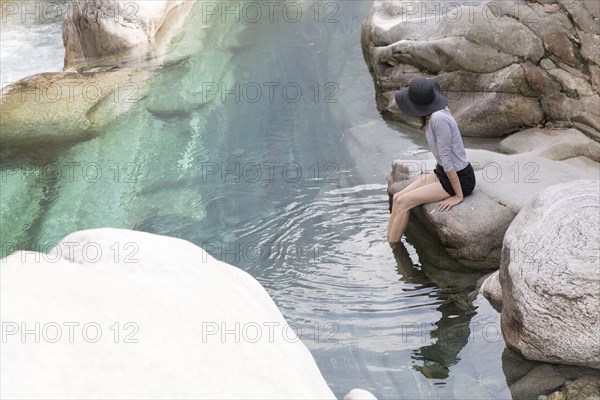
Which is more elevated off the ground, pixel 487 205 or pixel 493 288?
pixel 487 205

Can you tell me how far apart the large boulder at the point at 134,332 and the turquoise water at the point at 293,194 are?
2.62 m

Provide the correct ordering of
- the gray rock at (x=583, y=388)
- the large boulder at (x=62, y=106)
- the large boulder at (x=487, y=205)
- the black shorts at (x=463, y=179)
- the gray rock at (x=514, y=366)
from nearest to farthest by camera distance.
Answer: the gray rock at (x=583, y=388), the gray rock at (x=514, y=366), the large boulder at (x=487, y=205), the black shorts at (x=463, y=179), the large boulder at (x=62, y=106)

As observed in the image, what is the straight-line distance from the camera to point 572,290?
4.59 meters

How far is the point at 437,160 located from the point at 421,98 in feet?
1.68

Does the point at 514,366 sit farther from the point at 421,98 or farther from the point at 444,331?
the point at 421,98

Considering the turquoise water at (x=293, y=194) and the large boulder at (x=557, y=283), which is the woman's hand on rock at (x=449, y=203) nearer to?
the turquoise water at (x=293, y=194)

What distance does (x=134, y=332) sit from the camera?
6.64 feet

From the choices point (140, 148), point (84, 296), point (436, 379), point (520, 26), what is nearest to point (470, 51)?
point (520, 26)

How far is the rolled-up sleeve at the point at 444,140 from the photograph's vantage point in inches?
229

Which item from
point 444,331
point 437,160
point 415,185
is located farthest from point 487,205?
point 444,331

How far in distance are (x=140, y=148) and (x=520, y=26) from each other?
3.94m

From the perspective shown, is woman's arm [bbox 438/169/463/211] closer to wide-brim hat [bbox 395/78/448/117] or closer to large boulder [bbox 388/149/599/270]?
large boulder [bbox 388/149/599/270]

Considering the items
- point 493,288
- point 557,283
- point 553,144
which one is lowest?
point 493,288

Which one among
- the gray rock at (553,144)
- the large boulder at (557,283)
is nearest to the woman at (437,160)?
the large boulder at (557,283)
